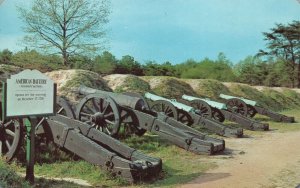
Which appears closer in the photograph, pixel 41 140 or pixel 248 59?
pixel 248 59

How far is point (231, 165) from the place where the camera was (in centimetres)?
686

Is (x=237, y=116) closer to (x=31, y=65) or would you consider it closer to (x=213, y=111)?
(x=213, y=111)

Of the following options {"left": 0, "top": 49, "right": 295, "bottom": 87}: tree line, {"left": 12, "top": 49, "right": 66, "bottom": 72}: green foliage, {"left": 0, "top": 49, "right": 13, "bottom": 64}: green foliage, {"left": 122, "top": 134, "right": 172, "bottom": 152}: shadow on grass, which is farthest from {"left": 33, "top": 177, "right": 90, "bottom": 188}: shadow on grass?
{"left": 122, "top": 134, "right": 172, "bottom": 152}: shadow on grass

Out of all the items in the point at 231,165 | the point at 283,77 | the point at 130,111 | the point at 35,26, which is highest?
the point at 35,26

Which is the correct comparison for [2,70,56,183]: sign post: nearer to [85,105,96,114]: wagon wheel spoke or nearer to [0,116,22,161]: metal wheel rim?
[0,116,22,161]: metal wheel rim

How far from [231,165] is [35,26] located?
10.5 ft

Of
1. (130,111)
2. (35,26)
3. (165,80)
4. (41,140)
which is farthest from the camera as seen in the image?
(165,80)

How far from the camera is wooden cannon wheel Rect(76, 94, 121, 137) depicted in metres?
8.14

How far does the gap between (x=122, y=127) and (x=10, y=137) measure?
3.18 m

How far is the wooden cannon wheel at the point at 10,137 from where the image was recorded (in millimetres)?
5902

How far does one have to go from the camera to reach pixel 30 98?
492cm

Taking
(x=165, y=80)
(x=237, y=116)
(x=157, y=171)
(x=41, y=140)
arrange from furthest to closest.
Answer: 1. (x=165, y=80)
2. (x=237, y=116)
3. (x=41, y=140)
4. (x=157, y=171)

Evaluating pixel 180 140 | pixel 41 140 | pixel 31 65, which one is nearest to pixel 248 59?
pixel 180 140

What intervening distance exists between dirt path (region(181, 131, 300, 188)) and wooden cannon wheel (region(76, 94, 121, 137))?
1.77m
